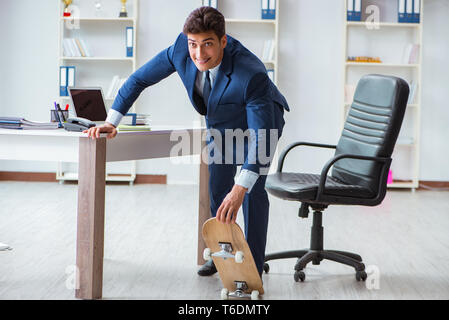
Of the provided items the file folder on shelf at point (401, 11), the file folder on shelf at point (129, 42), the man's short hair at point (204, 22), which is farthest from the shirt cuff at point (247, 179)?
the file folder on shelf at point (401, 11)

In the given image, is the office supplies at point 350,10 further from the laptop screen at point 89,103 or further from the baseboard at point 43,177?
the laptop screen at point 89,103

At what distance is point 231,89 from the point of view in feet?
7.52

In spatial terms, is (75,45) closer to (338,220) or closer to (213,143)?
(338,220)

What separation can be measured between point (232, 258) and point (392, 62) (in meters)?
4.00

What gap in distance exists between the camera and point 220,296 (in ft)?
8.17

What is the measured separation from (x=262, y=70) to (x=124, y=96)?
0.59 metres

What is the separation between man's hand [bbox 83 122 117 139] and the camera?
2.23 m

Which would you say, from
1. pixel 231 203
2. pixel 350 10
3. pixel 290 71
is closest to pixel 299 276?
pixel 231 203

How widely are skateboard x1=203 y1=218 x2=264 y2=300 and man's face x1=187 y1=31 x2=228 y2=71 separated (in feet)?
1.88

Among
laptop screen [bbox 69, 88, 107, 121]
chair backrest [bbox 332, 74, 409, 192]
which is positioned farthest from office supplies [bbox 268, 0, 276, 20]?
laptop screen [bbox 69, 88, 107, 121]

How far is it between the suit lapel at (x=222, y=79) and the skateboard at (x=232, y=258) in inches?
18.5

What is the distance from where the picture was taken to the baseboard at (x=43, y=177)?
590 cm

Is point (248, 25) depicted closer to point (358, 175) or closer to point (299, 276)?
point (358, 175)
